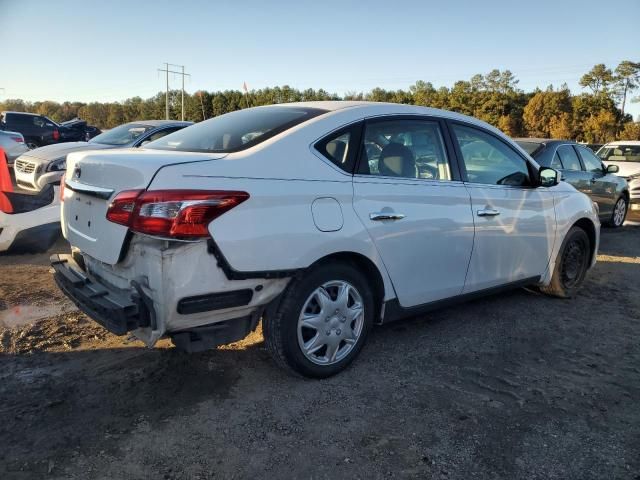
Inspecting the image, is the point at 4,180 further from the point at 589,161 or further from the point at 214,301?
the point at 589,161

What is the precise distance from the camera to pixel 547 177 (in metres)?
4.52

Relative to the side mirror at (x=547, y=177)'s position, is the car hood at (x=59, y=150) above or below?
above

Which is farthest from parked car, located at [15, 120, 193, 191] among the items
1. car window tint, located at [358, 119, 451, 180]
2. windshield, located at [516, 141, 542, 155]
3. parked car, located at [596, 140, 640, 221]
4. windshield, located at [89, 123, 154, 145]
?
parked car, located at [596, 140, 640, 221]

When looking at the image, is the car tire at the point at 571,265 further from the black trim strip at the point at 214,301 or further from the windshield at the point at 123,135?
the windshield at the point at 123,135

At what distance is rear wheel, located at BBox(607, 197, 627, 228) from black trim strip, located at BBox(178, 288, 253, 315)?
363 inches

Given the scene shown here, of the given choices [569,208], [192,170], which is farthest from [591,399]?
[192,170]

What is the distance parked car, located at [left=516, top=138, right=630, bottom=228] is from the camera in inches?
299

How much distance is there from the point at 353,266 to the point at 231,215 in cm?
95

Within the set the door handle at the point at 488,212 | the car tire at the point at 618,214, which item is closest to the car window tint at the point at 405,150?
the door handle at the point at 488,212

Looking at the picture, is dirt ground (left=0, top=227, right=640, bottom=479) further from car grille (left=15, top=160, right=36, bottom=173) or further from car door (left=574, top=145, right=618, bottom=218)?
car door (left=574, top=145, right=618, bottom=218)

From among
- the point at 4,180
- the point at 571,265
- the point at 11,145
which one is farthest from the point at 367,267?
the point at 11,145

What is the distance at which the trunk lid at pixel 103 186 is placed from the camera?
2652 mm

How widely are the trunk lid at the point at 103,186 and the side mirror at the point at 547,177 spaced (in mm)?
2983

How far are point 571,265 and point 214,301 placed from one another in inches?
153
